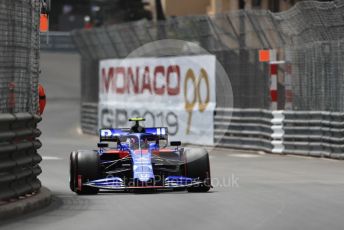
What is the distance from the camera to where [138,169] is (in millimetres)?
16078

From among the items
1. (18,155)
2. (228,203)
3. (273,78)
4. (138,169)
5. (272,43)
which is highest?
(272,43)

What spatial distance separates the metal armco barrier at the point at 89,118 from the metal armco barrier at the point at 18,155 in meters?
22.7

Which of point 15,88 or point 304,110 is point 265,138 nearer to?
point 304,110

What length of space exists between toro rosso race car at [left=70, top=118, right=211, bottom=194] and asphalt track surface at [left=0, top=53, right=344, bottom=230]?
18 cm

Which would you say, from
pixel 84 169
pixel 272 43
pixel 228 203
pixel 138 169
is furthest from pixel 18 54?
pixel 272 43

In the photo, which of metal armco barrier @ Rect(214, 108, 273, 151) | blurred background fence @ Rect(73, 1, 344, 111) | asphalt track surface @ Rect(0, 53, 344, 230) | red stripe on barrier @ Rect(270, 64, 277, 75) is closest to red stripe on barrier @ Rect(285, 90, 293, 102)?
blurred background fence @ Rect(73, 1, 344, 111)

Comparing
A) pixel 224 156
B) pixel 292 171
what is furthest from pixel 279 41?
pixel 292 171

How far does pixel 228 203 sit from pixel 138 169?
6.60 feet

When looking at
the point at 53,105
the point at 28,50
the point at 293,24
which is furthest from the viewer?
the point at 53,105

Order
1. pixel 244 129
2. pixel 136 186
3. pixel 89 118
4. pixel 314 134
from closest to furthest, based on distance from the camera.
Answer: pixel 136 186, pixel 314 134, pixel 244 129, pixel 89 118

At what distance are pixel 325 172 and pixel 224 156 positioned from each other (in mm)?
5729

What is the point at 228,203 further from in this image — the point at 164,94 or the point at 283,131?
the point at 164,94

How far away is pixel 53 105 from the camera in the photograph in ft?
172

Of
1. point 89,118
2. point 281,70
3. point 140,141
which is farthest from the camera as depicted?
point 89,118
